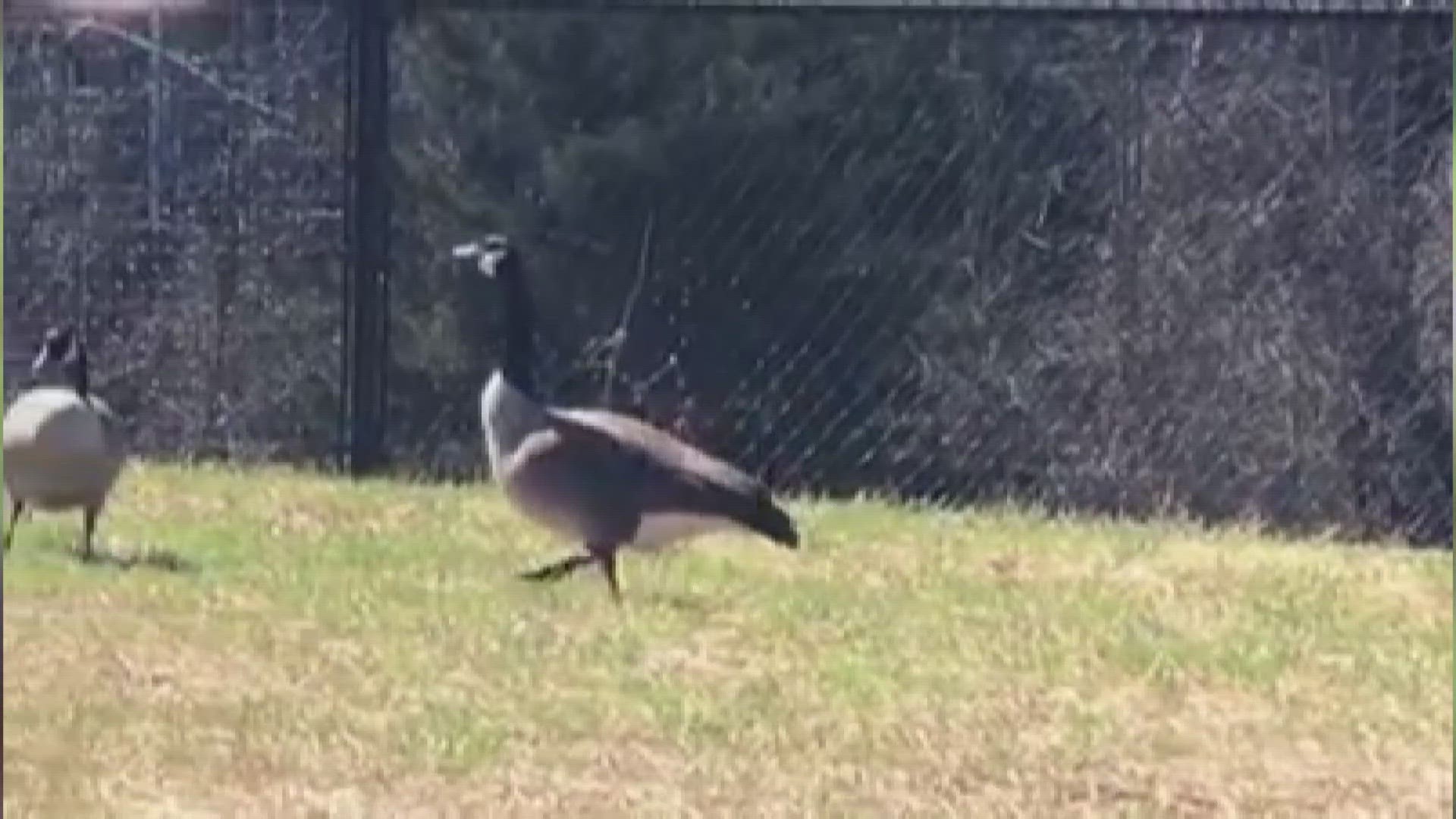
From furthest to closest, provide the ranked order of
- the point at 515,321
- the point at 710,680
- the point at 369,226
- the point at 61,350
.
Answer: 1. the point at 369,226
2. the point at 61,350
3. the point at 515,321
4. the point at 710,680

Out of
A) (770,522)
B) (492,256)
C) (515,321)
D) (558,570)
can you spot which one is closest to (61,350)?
(492,256)

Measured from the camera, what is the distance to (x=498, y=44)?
926cm

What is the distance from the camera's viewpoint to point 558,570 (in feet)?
17.4

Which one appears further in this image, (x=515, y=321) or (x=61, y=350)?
(x=61, y=350)

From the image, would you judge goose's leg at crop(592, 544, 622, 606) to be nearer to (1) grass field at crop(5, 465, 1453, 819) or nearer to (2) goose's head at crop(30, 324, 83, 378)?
(1) grass field at crop(5, 465, 1453, 819)

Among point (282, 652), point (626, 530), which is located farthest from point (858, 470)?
point (282, 652)

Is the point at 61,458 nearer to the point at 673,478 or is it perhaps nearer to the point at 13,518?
the point at 13,518

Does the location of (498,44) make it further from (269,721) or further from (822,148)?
(269,721)

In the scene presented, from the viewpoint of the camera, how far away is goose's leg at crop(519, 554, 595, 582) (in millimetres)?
5320

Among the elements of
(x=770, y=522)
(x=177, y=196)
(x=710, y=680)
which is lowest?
(x=177, y=196)

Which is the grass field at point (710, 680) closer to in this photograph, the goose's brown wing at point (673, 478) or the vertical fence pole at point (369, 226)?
the goose's brown wing at point (673, 478)

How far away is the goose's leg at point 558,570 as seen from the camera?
5320 mm

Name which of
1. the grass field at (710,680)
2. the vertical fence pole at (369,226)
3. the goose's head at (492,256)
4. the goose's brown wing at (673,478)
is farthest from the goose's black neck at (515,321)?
the vertical fence pole at (369,226)

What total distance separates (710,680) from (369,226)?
3.93m
